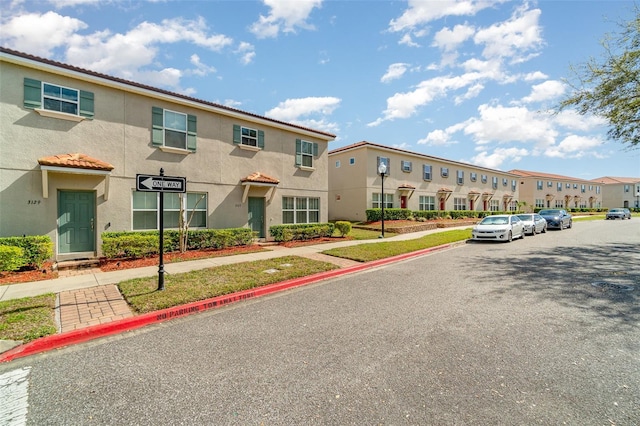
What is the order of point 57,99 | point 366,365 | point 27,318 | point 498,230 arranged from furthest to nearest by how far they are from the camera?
point 498,230
point 57,99
point 27,318
point 366,365

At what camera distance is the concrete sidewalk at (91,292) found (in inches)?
193

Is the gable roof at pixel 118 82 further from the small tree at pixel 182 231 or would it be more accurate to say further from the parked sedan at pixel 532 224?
the parked sedan at pixel 532 224

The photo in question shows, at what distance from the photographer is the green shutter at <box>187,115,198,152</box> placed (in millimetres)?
12500

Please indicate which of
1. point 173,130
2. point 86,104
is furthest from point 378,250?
point 86,104

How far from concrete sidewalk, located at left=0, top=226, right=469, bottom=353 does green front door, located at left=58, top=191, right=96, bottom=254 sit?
230 centimetres

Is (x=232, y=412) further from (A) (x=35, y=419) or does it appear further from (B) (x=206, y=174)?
(B) (x=206, y=174)

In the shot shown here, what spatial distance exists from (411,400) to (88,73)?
13.4 m

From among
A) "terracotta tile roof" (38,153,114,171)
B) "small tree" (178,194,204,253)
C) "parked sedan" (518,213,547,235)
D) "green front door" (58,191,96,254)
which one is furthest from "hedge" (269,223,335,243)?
"parked sedan" (518,213,547,235)

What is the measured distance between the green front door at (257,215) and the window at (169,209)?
2.39m

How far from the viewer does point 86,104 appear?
10.1m

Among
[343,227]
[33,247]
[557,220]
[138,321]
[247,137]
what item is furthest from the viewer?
[557,220]

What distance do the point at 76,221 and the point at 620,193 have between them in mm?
98326

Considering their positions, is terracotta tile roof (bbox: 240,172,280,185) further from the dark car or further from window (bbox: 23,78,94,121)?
the dark car

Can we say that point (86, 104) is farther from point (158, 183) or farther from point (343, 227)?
point (343, 227)
